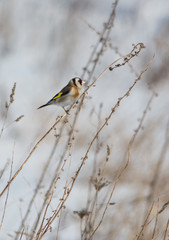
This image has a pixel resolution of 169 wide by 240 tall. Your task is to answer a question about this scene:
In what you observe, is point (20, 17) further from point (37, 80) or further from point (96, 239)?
point (96, 239)

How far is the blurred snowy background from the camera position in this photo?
4180 millimetres

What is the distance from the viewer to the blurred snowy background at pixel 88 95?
418 cm

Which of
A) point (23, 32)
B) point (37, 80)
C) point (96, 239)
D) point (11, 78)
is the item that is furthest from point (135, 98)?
point (96, 239)

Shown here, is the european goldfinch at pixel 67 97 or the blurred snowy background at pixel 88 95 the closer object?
the european goldfinch at pixel 67 97

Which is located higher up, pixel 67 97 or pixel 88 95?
pixel 88 95

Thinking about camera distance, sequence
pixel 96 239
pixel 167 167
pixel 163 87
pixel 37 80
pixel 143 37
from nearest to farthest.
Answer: pixel 96 239, pixel 167 167, pixel 163 87, pixel 37 80, pixel 143 37

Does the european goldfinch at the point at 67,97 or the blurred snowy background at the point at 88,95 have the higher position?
the blurred snowy background at the point at 88,95

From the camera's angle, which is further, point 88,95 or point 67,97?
point 88,95

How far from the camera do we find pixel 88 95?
12.7 feet

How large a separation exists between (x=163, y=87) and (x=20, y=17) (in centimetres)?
422

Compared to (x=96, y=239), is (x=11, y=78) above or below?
above

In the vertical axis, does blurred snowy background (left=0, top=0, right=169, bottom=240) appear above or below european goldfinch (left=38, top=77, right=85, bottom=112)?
above

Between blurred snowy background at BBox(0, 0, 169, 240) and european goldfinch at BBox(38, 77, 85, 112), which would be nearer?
european goldfinch at BBox(38, 77, 85, 112)

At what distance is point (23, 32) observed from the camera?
9.58 meters
